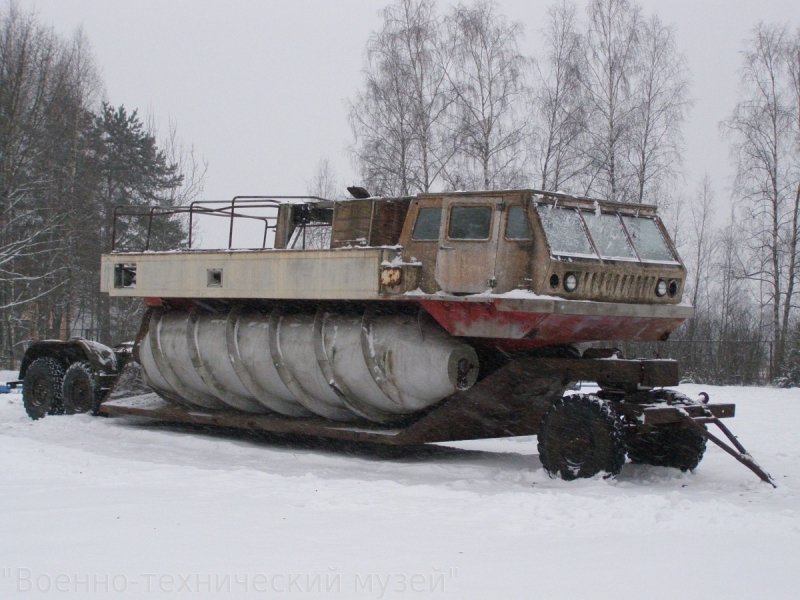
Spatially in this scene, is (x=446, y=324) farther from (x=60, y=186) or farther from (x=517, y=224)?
(x=60, y=186)

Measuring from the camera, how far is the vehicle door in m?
9.85

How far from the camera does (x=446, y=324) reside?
401 inches

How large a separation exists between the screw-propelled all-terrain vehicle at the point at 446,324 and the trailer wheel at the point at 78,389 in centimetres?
198

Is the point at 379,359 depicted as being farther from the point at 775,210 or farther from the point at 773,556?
the point at 775,210

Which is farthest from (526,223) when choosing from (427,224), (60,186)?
(60,186)

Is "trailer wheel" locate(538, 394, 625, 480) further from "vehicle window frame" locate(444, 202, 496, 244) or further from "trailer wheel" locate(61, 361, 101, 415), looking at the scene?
"trailer wheel" locate(61, 361, 101, 415)

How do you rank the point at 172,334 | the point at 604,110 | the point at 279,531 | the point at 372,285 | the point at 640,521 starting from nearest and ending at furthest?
the point at 279,531 < the point at 640,521 < the point at 372,285 < the point at 172,334 < the point at 604,110

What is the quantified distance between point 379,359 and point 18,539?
5285 millimetres

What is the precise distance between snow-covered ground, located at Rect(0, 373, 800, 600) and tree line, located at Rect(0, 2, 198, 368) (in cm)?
2138

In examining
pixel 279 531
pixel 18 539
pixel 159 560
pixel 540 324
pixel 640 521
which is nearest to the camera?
pixel 159 560

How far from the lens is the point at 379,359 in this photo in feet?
35.3

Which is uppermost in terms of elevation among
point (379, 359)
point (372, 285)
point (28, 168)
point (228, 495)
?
point (28, 168)

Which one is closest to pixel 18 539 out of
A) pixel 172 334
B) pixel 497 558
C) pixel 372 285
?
pixel 497 558

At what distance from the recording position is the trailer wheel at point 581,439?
350 inches
